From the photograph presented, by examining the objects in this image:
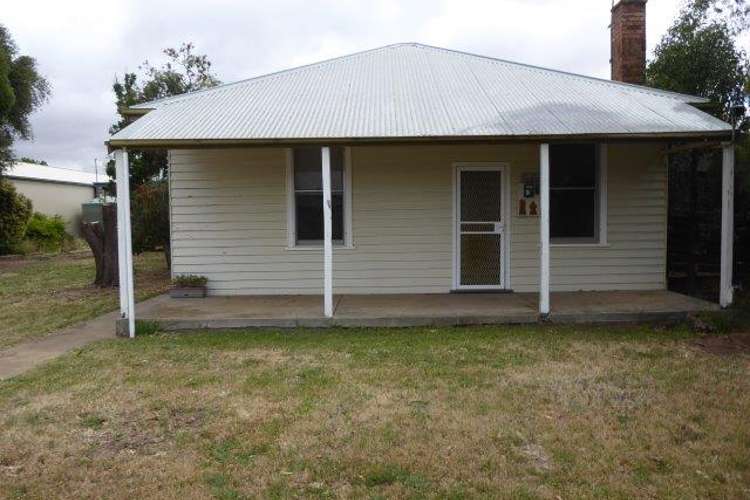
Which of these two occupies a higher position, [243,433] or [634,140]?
[634,140]

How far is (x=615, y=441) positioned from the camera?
14.5 ft

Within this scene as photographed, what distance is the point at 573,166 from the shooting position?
34.0 feet

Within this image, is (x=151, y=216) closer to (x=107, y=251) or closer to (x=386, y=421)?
(x=107, y=251)

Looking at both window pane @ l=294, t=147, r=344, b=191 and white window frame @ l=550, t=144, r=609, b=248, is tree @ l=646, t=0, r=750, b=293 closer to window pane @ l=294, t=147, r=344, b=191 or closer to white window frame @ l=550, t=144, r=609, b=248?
white window frame @ l=550, t=144, r=609, b=248

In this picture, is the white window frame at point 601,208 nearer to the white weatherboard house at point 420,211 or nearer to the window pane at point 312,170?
the white weatherboard house at point 420,211

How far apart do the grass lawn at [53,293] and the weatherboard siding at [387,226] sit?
1951mm

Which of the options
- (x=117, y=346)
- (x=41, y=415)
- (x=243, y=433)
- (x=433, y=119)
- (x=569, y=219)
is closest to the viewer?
(x=243, y=433)

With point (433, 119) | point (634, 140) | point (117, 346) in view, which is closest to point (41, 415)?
point (117, 346)

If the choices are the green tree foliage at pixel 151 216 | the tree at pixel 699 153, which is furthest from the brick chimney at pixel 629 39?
the green tree foliage at pixel 151 216

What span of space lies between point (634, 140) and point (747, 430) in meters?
4.59

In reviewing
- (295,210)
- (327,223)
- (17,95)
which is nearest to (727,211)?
(327,223)

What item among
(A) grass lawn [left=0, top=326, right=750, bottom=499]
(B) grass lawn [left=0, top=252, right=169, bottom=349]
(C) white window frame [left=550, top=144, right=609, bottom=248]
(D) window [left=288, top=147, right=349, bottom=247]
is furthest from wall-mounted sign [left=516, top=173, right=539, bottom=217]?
(B) grass lawn [left=0, top=252, right=169, bottom=349]

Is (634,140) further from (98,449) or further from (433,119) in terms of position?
(98,449)

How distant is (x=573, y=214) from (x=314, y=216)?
14.3 ft
